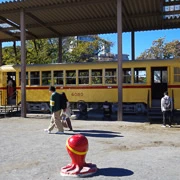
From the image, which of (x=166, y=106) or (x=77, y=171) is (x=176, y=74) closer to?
(x=166, y=106)

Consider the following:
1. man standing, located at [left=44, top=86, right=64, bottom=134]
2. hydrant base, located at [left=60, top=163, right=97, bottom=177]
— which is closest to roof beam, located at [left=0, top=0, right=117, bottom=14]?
man standing, located at [left=44, top=86, right=64, bottom=134]

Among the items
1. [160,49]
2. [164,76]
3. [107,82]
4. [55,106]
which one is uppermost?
[160,49]

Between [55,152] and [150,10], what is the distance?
12832 millimetres

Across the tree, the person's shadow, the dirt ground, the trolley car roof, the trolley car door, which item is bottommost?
the person's shadow

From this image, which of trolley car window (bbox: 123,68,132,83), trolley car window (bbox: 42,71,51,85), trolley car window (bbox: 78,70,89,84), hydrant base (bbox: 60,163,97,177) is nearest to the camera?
hydrant base (bbox: 60,163,97,177)

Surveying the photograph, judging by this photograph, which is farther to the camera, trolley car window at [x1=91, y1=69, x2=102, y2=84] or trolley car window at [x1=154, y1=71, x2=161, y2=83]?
trolley car window at [x1=91, y1=69, x2=102, y2=84]

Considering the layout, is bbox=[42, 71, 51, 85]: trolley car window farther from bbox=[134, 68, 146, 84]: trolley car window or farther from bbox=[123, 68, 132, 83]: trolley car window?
bbox=[134, 68, 146, 84]: trolley car window

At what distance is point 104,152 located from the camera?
8.81 metres

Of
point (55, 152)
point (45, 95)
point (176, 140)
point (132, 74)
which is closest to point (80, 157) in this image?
point (55, 152)

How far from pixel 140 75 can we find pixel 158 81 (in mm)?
1080

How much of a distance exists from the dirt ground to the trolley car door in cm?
388

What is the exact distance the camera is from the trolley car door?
57.2 ft

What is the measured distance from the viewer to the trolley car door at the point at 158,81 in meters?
17.4

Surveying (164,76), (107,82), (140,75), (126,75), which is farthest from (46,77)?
(164,76)
